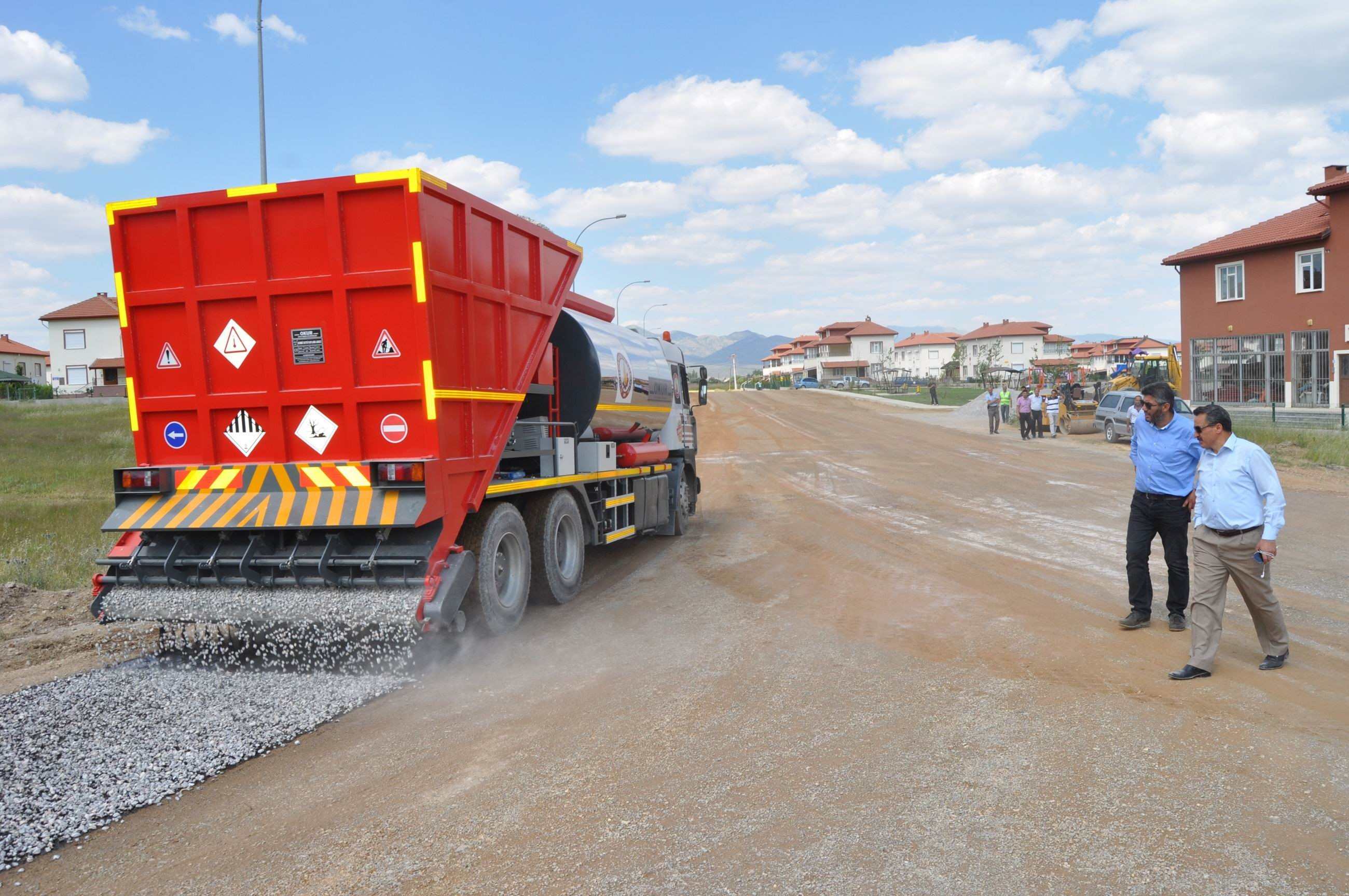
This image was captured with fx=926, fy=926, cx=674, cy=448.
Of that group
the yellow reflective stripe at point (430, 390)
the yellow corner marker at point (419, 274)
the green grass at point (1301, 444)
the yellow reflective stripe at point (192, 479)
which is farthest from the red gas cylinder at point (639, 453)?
the green grass at point (1301, 444)

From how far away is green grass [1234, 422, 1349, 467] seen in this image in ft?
65.3

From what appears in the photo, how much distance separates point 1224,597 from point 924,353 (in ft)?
445

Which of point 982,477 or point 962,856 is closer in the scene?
point 962,856

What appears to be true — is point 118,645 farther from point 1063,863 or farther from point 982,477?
point 982,477

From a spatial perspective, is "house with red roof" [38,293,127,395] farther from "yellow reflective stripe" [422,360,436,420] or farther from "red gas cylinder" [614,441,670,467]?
"yellow reflective stripe" [422,360,436,420]

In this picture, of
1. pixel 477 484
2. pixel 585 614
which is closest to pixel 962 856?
pixel 477 484

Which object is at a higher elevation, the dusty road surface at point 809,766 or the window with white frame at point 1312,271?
the window with white frame at point 1312,271

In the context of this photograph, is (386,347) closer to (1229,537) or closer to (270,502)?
(270,502)

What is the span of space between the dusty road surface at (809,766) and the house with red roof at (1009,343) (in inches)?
4266

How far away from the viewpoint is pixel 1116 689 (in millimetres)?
5609

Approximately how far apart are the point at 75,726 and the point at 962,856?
15.8 feet

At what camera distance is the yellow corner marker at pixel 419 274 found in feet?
20.6

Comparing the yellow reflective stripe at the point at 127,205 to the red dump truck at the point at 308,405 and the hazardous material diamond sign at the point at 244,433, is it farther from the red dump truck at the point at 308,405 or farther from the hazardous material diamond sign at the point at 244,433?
the hazardous material diamond sign at the point at 244,433

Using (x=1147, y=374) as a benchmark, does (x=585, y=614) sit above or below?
below
